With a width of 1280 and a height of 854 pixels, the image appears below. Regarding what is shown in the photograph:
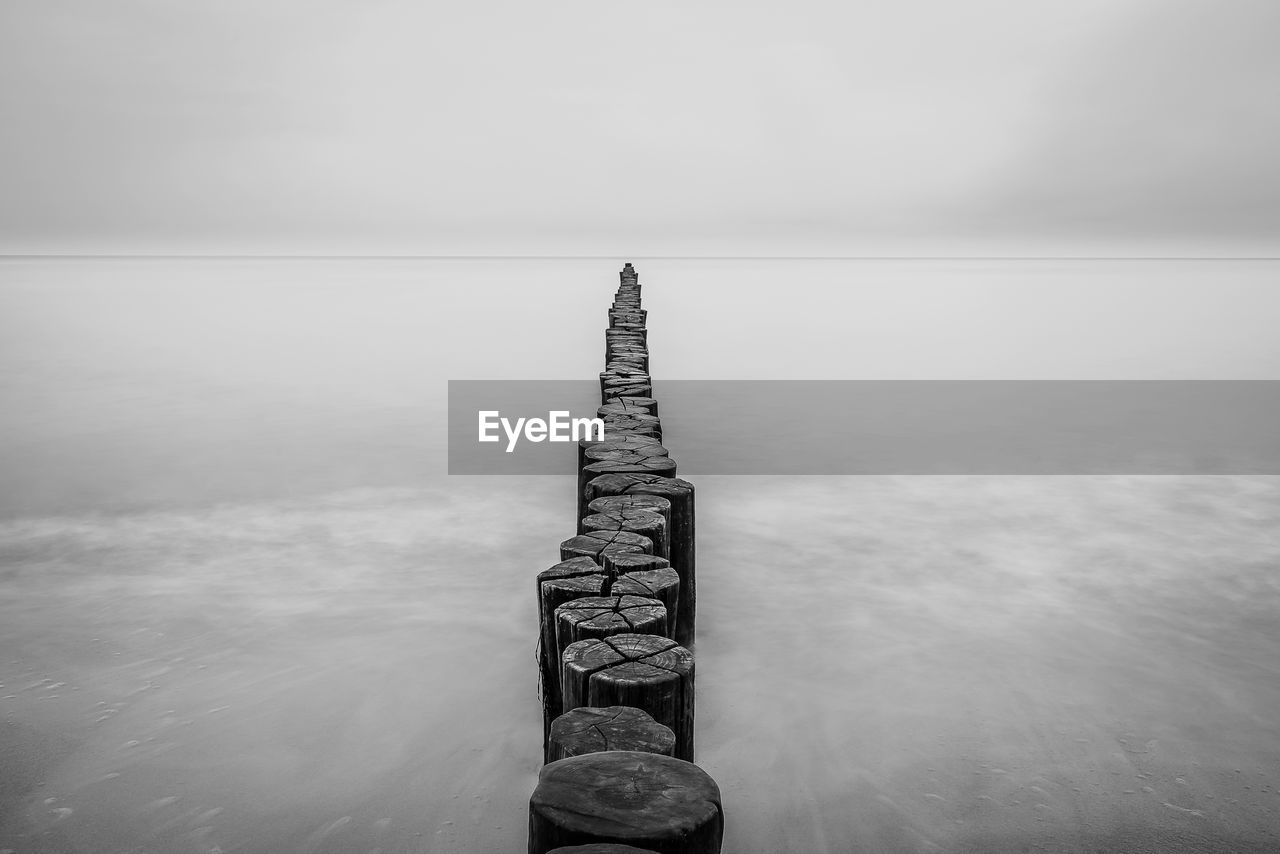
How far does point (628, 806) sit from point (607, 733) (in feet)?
0.91

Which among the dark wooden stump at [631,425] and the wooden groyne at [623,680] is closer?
the wooden groyne at [623,680]

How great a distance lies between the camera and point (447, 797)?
2.78 m

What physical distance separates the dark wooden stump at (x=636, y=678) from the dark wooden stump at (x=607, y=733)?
6cm

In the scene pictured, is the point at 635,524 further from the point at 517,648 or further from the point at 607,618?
the point at 517,648

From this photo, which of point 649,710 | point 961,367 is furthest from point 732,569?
point 961,367

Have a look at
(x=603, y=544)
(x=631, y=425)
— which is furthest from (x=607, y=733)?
(x=631, y=425)

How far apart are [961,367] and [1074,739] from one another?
9.54 metres

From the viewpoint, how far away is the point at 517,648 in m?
3.79

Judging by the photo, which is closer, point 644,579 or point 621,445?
point 644,579

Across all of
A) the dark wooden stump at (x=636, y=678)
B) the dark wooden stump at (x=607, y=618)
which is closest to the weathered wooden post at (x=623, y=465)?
the dark wooden stump at (x=607, y=618)

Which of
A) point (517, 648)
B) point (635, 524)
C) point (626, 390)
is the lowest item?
point (517, 648)

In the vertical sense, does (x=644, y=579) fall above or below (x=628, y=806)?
above
